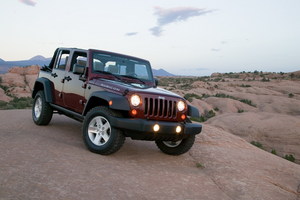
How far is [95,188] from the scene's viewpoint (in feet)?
11.4

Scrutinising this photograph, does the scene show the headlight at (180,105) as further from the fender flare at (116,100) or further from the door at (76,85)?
the door at (76,85)

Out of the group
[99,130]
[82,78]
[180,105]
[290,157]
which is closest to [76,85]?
[82,78]

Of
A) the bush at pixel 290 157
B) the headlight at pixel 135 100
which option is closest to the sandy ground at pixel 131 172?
the headlight at pixel 135 100

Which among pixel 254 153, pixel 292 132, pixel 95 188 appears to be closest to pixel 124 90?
pixel 95 188

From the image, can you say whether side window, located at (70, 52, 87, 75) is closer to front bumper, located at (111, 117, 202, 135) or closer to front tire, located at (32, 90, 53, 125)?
front tire, located at (32, 90, 53, 125)

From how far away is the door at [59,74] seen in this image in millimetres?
6619

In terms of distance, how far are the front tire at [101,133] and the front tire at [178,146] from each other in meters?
1.32

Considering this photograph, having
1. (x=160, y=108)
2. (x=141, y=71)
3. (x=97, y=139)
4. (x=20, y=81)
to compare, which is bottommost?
(x=20, y=81)

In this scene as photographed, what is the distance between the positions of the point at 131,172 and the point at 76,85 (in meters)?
2.53

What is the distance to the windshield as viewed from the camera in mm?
5914

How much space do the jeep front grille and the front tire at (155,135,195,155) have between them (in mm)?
740

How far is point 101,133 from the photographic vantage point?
16.3 ft

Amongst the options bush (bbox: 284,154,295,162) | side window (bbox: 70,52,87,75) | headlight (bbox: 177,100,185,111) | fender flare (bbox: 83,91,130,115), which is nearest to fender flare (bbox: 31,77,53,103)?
side window (bbox: 70,52,87,75)

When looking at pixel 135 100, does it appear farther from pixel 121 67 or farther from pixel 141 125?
pixel 121 67
